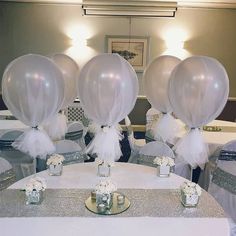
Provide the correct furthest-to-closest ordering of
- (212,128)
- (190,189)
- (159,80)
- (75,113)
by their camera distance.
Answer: (75,113) < (212,128) < (159,80) < (190,189)

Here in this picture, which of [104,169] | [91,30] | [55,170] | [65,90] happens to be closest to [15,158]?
[55,170]

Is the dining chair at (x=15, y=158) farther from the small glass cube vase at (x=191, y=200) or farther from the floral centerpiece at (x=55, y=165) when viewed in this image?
the small glass cube vase at (x=191, y=200)

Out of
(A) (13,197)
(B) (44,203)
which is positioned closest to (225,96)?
(B) (44,203)

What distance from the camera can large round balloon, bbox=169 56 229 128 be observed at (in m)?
2.09

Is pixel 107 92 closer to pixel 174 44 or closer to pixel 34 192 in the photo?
pixel 34 192

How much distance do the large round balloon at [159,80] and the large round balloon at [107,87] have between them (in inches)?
25.0

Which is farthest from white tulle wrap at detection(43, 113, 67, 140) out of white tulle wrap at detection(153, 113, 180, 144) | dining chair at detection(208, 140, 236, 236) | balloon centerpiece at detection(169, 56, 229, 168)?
dining chair at detection(208, 140, 236, 236)

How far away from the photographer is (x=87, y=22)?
648 centimetres

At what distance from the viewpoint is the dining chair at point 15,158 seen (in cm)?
354

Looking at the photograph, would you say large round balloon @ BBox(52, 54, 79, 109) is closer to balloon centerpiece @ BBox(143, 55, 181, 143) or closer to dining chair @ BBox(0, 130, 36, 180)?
balloon centerpiece @ BBox(143, 55, 181, 143)

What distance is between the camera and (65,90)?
271cm

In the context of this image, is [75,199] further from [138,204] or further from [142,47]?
[142,47]

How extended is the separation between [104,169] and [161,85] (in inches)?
37.7
